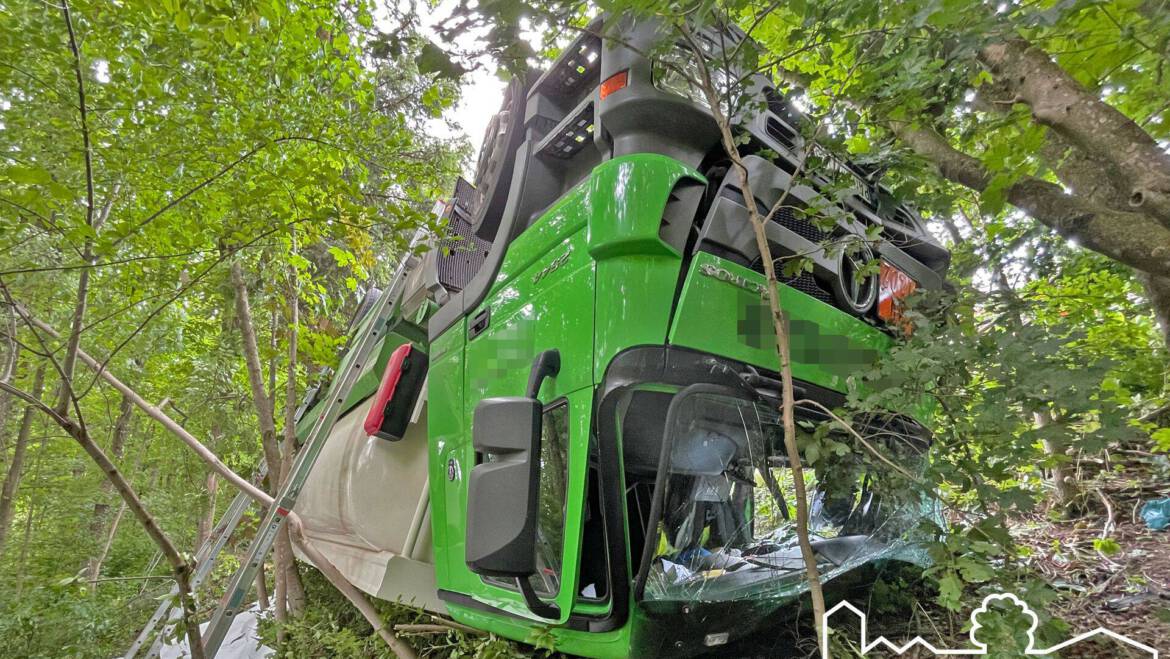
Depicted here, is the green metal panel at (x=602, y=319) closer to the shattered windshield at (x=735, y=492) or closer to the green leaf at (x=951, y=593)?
the shattered windshield at (x=735, y=492)

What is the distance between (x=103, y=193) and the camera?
2705 mm

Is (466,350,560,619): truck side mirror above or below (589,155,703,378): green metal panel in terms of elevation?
below

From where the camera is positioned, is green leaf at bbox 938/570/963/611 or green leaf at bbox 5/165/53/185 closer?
green leaf at bbox 938/570/963/611

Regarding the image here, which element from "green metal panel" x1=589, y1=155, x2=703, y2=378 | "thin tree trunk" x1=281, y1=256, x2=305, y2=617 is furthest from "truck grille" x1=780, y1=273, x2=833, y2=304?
"thin tree trunk" x1=281, y1=256, x2=305, y2=617

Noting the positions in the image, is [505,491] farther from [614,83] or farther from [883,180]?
[883,180]

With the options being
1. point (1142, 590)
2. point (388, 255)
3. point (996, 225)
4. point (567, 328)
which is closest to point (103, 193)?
point (567, 328)

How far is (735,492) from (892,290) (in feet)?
3.47

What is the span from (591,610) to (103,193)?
3240 millimetres

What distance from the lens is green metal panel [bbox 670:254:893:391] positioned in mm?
1443

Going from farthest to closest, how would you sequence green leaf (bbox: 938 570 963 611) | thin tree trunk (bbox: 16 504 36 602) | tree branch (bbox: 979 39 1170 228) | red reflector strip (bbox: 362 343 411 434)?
1. thin tree trunk (bbox: 16 504 36 602)
2. red reflector strip (bbox: 362 343 411 434)
3. tree branch (bbox: 979 39 1170 228)
4. green leaf (bbox: 938 570 963 611)

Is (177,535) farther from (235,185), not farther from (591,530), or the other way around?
(591,530)

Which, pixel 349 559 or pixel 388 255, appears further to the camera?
pixel 388 255

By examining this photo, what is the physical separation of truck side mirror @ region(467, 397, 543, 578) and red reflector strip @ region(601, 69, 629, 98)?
99cm

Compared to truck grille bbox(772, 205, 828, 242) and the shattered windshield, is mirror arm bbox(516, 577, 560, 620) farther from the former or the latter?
truck grille bbox(772, 205, 828, 242)
